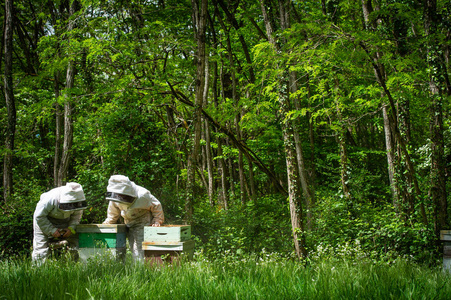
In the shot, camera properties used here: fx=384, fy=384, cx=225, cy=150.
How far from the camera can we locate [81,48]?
9.37 meters

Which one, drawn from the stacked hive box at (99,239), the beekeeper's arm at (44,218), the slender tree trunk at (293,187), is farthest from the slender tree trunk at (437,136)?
the beekeeper's arm at (44,218)

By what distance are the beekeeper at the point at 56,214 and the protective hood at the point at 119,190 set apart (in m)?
0.54

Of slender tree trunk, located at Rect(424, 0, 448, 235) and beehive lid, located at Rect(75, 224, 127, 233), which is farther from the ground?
slender tree trunk, located at Rect(424, 0, 448, 235)

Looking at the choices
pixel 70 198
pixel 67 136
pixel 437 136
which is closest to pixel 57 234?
pixel 70 198

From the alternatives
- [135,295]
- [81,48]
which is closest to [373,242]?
[135,295]

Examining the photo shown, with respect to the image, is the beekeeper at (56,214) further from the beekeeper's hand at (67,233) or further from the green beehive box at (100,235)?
the green beehive box at (100,235)

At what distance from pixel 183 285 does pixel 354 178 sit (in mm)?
7955

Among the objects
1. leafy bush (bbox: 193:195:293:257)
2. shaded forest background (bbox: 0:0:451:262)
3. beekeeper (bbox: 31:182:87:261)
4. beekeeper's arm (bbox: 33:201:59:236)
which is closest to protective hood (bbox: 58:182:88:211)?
A: beekeeper (bbox: 31:182:87:261)

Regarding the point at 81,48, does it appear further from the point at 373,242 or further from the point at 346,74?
the point at 373,242

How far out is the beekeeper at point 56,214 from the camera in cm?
568

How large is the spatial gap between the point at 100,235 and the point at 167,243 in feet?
3.48

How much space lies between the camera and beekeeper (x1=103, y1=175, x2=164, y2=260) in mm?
5648

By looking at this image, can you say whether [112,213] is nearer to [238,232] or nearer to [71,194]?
[71,194]

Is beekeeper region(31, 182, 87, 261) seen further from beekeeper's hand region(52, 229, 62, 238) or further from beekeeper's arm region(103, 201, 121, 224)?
beekeeper's arm region(103, 201, 121, 224)
